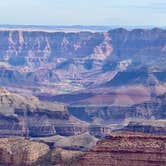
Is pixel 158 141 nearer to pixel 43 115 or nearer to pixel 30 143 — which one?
pixel 30 143

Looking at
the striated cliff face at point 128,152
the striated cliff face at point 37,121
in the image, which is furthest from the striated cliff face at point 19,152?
the striated cliff face at point 37,121

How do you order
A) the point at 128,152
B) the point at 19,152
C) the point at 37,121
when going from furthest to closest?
the point at 37,121, the point at 19,152, the point at 128,152

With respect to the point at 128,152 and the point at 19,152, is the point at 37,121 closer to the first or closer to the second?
the point at 19,152

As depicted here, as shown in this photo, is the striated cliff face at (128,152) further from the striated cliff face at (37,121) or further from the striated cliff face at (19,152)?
the striated cliff face at (37,121)

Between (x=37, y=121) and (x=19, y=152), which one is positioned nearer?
(x=19, y=152)

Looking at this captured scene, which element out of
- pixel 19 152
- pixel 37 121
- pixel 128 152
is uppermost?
pixel 128 152

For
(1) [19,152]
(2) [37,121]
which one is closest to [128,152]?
(1) [19,152]

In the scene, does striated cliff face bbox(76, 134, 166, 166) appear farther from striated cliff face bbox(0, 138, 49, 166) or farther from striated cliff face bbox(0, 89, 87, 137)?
striated cliff face bbox(0, 89, 87, 137)
